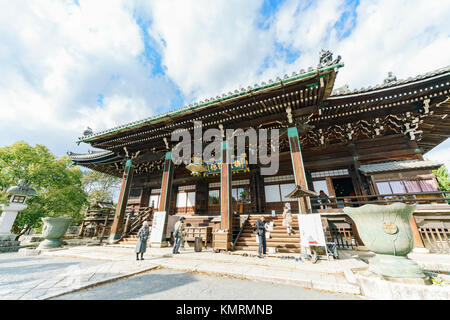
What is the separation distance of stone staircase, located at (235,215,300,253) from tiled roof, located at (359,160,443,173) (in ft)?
A: 15.2

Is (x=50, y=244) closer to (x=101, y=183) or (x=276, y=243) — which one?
(x=276, y=243)

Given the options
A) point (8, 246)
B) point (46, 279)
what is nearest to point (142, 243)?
point (46, 279)

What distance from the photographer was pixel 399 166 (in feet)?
26.4

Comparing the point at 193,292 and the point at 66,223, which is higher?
the point at 66,223

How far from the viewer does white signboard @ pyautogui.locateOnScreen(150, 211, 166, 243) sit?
830 cm

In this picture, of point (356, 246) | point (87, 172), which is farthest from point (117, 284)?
point (87, 172)

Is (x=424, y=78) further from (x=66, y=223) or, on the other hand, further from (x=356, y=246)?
(x=66, y=223)

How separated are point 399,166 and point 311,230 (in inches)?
244
